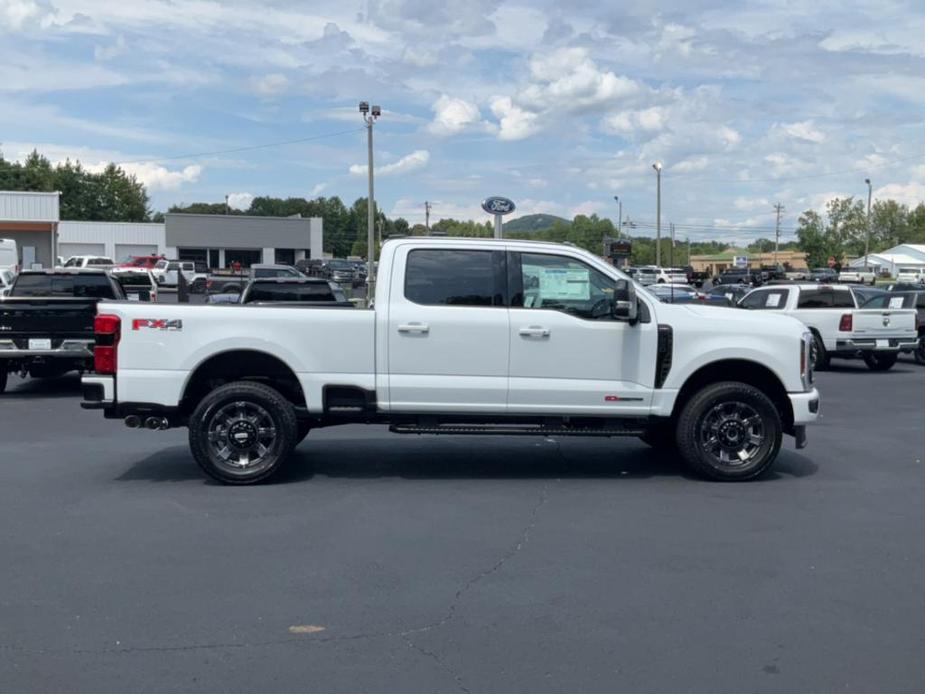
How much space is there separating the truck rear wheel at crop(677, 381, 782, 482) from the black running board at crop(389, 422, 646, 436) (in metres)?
0.49

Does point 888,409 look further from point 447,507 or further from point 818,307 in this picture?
point 447,507

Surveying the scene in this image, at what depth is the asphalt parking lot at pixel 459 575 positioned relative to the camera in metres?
4.87

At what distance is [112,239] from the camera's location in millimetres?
81250

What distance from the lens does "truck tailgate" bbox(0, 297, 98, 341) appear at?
14.4m

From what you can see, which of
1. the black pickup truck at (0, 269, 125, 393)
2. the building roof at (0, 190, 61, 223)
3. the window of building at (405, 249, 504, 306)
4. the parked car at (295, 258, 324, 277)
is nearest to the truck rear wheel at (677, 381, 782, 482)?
the window of building at (405, 249, 504, 306)

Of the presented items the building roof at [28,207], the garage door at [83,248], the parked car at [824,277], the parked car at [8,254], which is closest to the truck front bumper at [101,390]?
the parked car at [8,254]

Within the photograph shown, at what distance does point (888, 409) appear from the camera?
14.6m

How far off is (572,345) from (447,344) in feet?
3.49

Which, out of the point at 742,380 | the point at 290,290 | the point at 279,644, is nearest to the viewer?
the point at 279,644

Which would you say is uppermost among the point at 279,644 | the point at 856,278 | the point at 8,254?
the point at 856,278

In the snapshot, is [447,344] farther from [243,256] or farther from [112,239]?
[112,239]

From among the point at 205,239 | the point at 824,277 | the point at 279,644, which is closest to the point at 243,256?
the point at 205,239

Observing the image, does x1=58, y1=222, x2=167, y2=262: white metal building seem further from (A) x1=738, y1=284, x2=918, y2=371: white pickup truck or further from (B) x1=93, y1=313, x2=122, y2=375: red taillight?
(B) x1=93, y1=313, x2=122, y2=375: red taillight

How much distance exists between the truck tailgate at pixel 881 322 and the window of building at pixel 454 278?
43.9 feet
